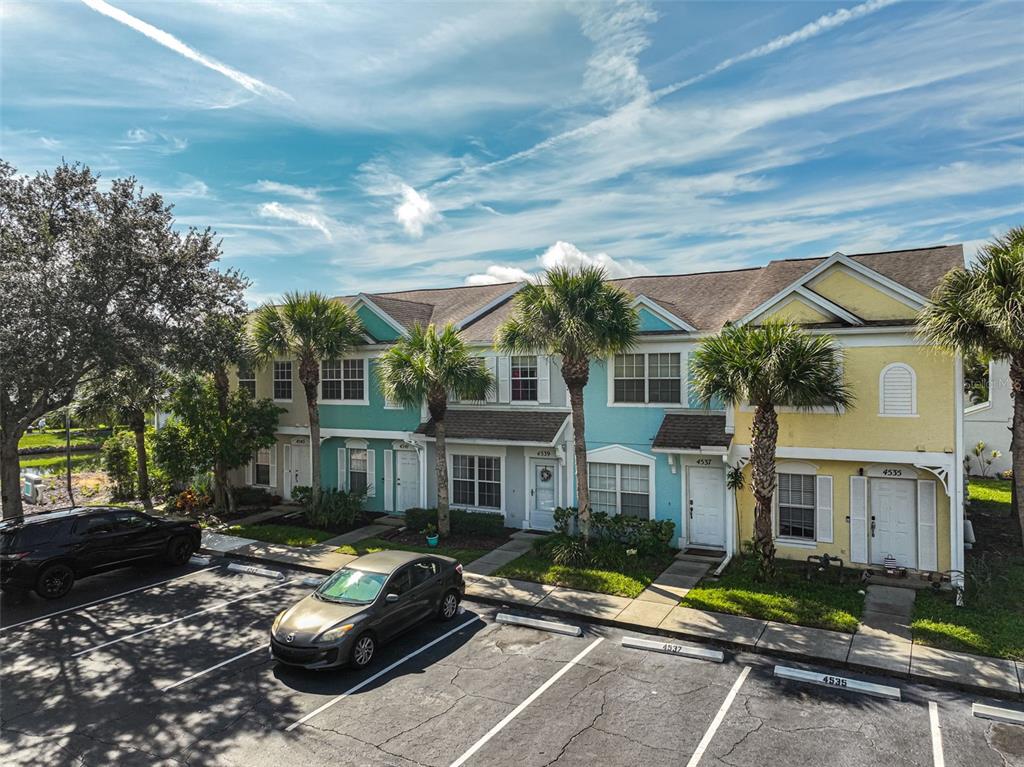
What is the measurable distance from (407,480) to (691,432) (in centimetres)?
1068

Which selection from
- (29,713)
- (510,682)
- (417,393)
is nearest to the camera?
(29,713)

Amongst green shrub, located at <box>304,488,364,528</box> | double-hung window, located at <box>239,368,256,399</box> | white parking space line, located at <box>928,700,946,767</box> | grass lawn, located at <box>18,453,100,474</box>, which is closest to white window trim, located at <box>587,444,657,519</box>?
green shrub, located at <box>304,488,364,528</box>

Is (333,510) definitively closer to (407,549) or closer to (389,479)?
(389,479)

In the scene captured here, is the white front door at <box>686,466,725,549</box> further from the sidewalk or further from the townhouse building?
the sidewalk

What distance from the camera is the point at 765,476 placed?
606 inches

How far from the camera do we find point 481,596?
49.2 feet

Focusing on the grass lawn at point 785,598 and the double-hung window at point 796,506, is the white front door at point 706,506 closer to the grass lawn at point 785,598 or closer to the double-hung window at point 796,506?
the double-hung window at point 796,506

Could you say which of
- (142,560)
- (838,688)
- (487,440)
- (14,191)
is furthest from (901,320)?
(14,191)

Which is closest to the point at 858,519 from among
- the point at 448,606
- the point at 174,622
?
the point at 448,606

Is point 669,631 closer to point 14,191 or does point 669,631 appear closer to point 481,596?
point 481,596

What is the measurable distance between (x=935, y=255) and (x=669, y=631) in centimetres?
1313

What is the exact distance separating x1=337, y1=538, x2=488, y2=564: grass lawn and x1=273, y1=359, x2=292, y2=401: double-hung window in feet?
29.0

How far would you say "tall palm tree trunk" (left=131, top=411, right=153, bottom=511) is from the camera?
25750mm

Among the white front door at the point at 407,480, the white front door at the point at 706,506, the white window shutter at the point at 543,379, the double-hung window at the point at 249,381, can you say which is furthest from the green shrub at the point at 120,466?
the white front door at the point at 706,506
